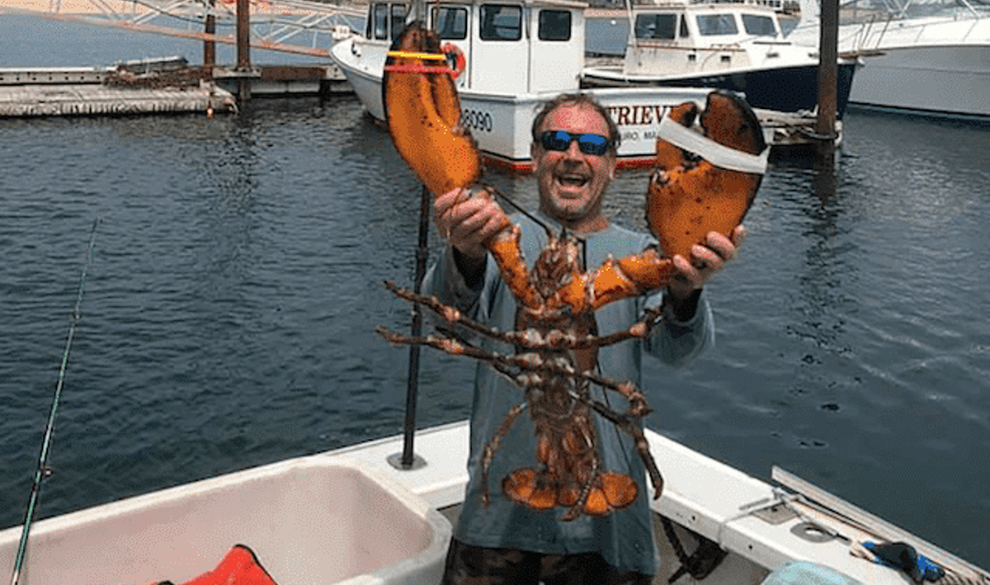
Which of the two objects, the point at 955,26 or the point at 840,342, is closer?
the point at 840,342

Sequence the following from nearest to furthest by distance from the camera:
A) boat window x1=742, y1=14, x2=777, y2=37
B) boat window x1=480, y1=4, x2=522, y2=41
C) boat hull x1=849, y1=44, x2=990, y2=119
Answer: boat window x1=480, y1=4, x2=522, y2=41
boat window x1=742, y1=14, x2=777, y2=37
boat hull x1=849, y1=44, x2=990, y2=119

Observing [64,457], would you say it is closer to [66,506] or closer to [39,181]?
[66,506]

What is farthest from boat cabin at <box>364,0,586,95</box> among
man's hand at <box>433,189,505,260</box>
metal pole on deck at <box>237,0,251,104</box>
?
man's hand at <box>433,189,505,260</box>

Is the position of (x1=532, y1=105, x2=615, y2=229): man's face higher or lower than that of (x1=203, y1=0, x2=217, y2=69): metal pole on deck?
lower

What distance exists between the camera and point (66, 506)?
29.5 ft

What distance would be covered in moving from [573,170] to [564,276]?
12.6 inches

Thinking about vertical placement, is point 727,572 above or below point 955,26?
below

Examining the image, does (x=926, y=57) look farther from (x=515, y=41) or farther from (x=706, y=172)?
(x=706, y=172)

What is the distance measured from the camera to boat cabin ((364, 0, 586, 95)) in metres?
24.7

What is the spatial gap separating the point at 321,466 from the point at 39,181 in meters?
19.5

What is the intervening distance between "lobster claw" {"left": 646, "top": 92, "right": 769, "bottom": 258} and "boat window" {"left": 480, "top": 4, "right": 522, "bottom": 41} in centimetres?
2274

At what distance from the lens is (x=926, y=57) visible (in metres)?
40.0

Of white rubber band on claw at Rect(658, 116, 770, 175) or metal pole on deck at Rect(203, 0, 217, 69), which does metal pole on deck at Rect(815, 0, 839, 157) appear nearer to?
metal pole on deck at Rect(203, 0, 217, 69)

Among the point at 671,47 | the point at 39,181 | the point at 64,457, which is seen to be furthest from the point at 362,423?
the point at 671,47
